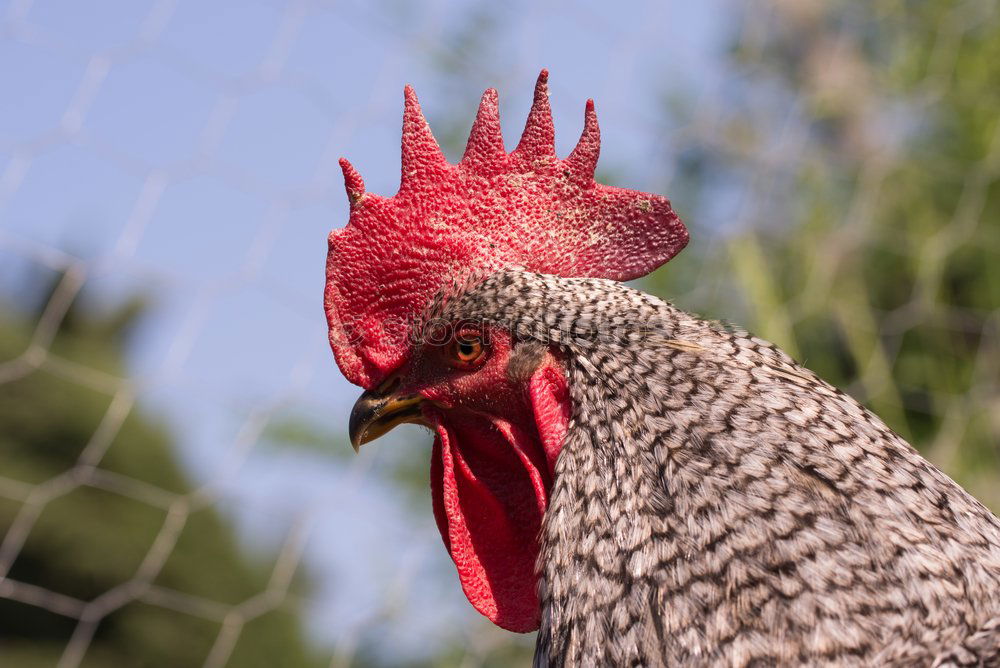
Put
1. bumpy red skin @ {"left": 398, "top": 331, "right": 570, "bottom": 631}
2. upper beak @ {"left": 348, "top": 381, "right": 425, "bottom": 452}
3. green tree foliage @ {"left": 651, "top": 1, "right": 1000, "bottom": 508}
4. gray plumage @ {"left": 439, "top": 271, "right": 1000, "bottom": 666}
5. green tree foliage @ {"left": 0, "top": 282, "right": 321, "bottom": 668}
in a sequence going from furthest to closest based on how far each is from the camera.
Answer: green tree foliage @ {"left": 0, "top": 282, "right": 321, "bottom": 668}
green tree foliage @ {"left": 651, "top": 1, "right": 1000, "bottom": 508}
upper beak @ {"left": 348, "top": 381, "right": 425, "bottom": 452}
bumpy red skin @ {"left": 398, "top": 331, "right": 570, "bottom": 631}
gray plumage @ {"left": 439, "top": 271, "right": 1000, "bottom": 666}

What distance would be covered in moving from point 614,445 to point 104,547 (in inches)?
275

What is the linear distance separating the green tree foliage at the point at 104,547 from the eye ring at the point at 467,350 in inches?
242

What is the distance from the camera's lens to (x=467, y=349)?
70.8 inches

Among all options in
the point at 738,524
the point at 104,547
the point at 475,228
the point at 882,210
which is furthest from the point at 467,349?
the point at 104,547

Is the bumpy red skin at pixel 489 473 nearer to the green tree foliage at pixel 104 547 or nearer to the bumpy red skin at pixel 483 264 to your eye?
the bumpy red skin at pixel 483 264

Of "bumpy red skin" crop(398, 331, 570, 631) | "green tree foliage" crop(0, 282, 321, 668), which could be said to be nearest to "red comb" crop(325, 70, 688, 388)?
"bumpy red skin" crop(398, 331, 570, 631)

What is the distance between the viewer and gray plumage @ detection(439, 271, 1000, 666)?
4.41 ft

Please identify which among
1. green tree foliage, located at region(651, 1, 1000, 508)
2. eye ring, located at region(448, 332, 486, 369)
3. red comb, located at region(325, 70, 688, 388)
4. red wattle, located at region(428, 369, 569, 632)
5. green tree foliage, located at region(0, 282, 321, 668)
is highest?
green tree foliage, located at region(651, 1, 1000, 508)

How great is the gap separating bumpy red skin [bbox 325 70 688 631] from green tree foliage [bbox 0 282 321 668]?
5.96 metres

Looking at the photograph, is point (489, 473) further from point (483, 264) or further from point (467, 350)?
point (483, 264)

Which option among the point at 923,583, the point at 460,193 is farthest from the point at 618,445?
the point at 460,193

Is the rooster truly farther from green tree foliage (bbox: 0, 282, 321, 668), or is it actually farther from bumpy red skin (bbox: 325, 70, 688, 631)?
green tree foliage (bbox: 0, 282, 321, 668)

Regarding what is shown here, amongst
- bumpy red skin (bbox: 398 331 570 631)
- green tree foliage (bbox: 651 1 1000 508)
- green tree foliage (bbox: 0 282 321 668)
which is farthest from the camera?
green tree foliage (bbox: 0 282 321 668)

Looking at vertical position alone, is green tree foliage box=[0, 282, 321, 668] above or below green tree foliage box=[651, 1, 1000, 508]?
below
